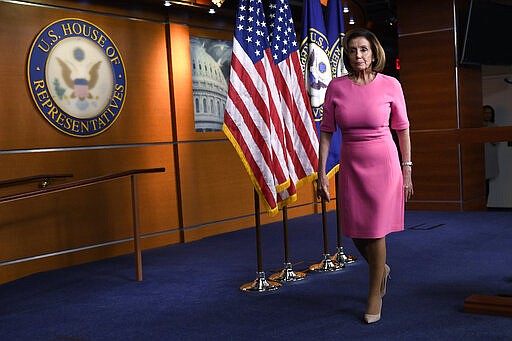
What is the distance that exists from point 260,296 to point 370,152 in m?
1.43

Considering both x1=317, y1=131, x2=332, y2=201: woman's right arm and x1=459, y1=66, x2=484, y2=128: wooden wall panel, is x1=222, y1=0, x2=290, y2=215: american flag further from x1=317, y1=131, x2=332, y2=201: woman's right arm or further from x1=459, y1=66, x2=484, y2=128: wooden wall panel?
x1=459, y1=66, x2=484, y2=128: wooden wall panel

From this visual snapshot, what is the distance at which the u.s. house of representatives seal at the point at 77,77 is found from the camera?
6.03 meters

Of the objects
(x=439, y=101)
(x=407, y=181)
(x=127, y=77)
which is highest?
(x=127, y=77)

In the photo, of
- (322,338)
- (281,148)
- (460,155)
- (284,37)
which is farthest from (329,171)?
(460,155)

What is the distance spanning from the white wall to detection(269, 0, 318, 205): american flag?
19.1 ft

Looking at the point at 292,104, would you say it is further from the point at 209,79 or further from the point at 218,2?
the point at 209,79

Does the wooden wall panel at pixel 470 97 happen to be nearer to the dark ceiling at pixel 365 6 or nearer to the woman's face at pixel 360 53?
the dark ceiling at pixel 365 6

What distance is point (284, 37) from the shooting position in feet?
16.4

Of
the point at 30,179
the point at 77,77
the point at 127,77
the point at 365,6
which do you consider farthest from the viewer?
the point at 365,6

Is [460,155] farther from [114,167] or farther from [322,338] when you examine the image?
[322,338]

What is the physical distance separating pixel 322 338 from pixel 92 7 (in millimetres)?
4301

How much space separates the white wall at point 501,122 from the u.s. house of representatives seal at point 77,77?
586 cm

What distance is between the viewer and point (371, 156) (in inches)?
146

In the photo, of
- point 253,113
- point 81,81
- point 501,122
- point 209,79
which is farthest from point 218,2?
point 501,122
